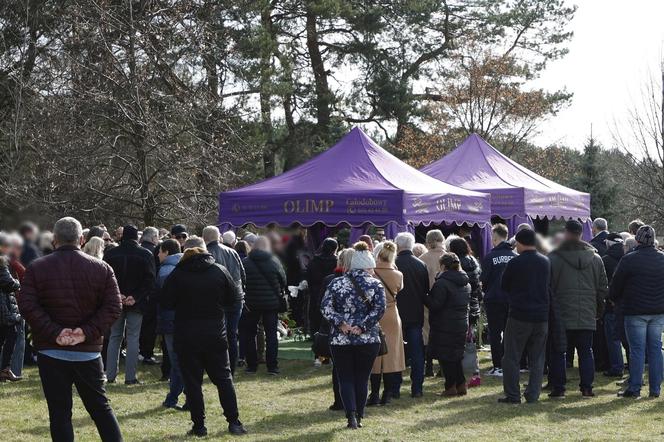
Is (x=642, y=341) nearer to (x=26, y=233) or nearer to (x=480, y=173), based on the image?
(x=26, y=233)

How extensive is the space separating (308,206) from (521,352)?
593 centimetres

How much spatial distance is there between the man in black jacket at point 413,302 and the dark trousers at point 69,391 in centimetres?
413

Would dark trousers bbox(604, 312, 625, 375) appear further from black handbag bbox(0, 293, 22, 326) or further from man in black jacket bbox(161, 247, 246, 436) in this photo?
black handbag bbox(0, 293, 22, 326)

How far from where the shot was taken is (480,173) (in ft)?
63.4

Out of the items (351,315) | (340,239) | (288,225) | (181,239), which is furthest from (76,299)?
(340,239)

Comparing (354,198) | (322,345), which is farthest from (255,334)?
(322,345)

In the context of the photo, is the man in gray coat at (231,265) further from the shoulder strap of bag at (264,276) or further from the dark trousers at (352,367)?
the dark trousers at (352,367)

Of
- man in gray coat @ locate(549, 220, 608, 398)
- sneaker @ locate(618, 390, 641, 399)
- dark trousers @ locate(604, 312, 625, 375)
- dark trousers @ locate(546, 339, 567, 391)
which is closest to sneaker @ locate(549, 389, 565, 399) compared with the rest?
dark trousers @ locate(546, 339, 567, 391)

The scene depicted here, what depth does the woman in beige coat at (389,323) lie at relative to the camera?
8891 millimetres

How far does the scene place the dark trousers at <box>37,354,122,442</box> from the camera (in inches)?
241

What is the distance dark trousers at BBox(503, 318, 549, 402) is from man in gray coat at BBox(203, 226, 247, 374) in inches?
117

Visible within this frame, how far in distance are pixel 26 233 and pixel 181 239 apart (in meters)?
2.63

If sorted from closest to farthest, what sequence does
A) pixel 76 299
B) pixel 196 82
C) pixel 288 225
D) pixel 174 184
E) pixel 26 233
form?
pixel 76 299 → pixel 26 233 → pixel 288 225 → pixel 174 184 → pixel 196 82

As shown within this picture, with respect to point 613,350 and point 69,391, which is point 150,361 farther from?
point 69,391
